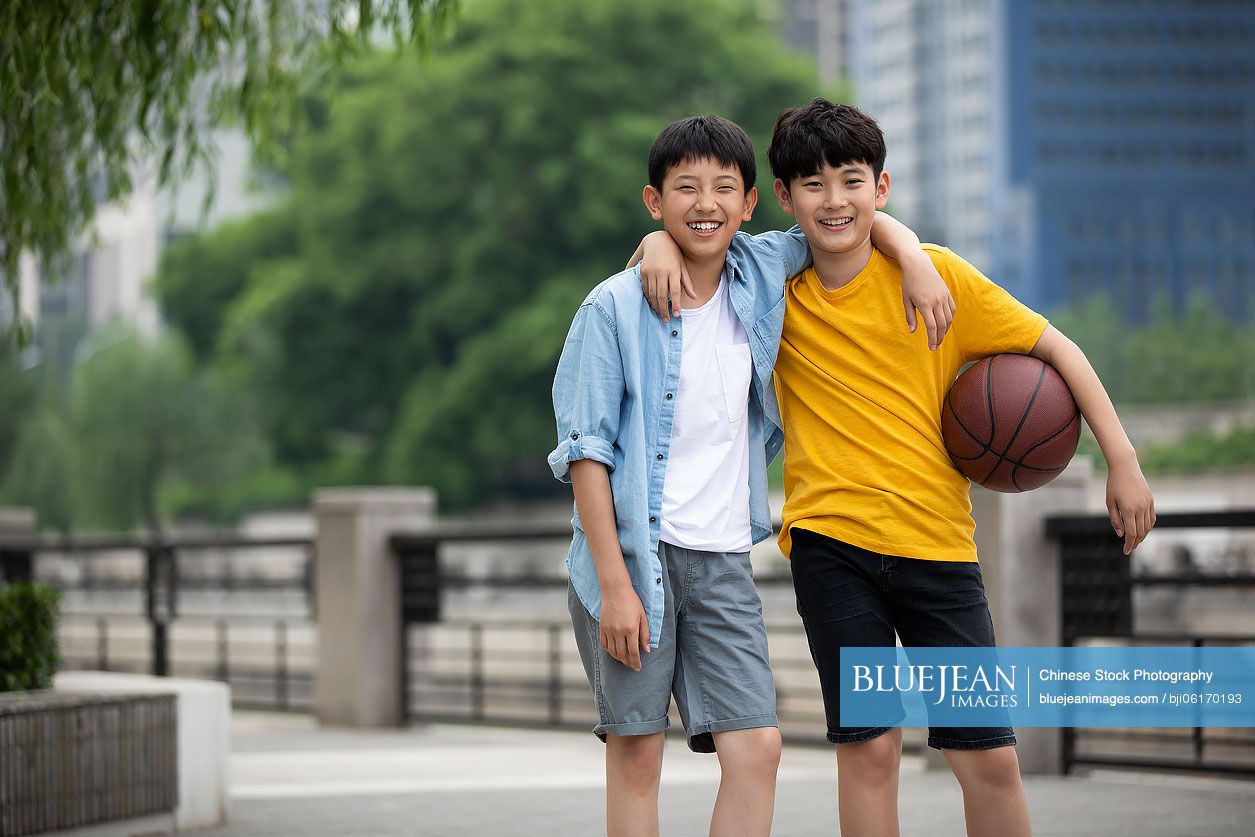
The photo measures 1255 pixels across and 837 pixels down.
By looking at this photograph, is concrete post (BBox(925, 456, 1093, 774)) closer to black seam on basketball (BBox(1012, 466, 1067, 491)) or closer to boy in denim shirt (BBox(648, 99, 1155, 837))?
black seam on basketball (BBox(1012, 466, 1067, 491))

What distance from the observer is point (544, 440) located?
3812 centimetres

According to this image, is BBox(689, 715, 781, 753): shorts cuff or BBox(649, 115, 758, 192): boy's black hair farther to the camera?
BBox(649, 115, 758, 192): boy's black hair

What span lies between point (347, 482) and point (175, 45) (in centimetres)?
3677

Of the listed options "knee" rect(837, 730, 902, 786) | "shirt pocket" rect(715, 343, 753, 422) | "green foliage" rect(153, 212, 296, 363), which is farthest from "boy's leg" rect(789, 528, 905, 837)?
"green foliage" rect(153, 212, 296, 363)

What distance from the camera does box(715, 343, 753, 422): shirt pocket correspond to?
3.73 m

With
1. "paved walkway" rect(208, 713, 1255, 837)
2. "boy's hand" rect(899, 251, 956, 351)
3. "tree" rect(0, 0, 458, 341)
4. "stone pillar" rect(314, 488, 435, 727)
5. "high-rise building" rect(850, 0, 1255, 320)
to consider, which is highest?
"high-rise building" rect(850, 0, 1255, 320)

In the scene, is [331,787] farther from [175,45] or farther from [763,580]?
[175,45]

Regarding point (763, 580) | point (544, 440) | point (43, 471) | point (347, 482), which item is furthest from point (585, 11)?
point (763, 580)

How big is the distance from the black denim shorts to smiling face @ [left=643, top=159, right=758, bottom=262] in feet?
2.34

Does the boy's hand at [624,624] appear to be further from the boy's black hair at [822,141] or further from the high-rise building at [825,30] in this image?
the high-rise building at [825,30]

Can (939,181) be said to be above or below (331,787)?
above

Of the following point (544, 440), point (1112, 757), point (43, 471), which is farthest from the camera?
point (43, 471)

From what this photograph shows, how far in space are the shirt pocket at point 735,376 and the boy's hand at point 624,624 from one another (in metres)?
0.49

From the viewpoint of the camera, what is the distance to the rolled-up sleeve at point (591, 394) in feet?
11.9
